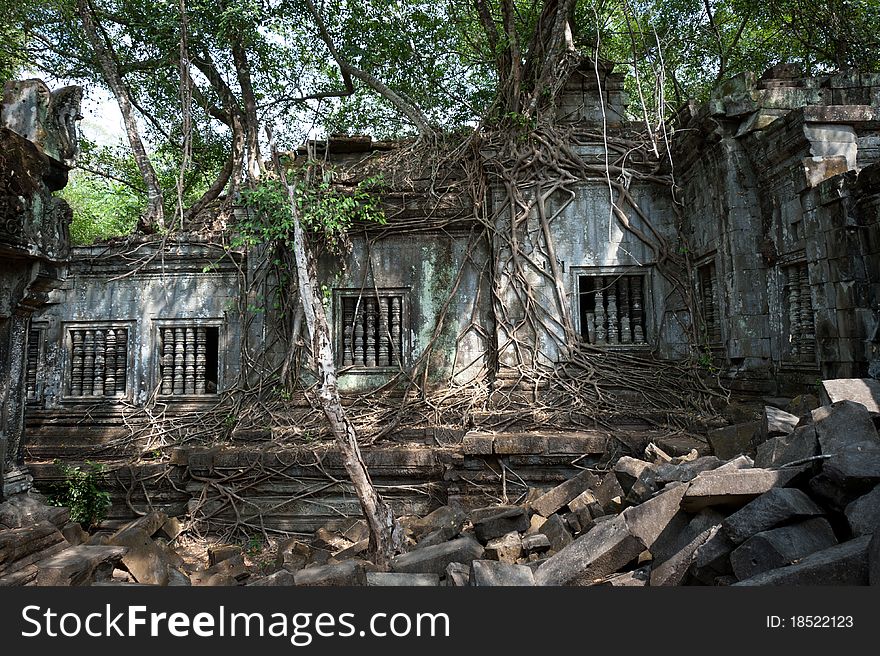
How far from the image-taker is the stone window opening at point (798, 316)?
4.77 meters

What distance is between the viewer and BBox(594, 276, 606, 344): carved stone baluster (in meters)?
6.45

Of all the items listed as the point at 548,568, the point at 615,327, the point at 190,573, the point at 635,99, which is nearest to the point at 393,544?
the point at 548,568

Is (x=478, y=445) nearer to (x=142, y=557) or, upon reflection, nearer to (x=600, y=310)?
(x=600, y=310)

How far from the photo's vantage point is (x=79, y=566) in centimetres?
343

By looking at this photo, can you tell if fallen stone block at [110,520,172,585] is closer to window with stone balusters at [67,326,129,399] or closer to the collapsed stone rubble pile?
the collapsed stone rubble pile

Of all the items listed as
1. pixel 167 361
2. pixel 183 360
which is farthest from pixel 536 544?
pixel 167 361

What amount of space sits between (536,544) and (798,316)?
330 centimetres

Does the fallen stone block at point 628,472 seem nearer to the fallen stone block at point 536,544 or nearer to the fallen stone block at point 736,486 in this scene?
the fallen stone block at point 536,544

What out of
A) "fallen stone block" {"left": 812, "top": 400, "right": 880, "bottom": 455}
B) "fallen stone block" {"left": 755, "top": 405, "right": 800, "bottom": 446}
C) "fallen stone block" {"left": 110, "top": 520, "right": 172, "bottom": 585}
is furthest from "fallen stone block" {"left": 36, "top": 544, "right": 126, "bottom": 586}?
"fallen stone block" {"left": 755, "top": 405, "right": 800, "bottom": 446}

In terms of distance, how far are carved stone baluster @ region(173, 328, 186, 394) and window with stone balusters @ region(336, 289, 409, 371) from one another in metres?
2.04

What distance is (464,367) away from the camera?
257 inches

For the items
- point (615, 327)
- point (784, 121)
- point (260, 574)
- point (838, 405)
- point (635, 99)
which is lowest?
point (260, 574)

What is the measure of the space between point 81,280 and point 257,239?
267cm

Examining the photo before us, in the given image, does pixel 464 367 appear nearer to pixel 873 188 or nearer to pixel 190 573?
pixel 190 573
